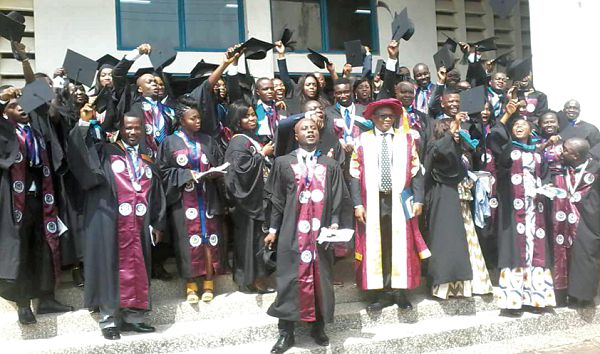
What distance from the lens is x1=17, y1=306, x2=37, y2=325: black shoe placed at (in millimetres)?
5285

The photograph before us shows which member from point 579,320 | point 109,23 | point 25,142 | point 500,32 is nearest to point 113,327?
point 25,142

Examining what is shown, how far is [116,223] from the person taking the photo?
215 inches

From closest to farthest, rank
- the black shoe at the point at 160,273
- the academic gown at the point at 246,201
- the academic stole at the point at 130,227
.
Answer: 1. the academic stole at the point at 130,227
2. the academic gown at the point at 246,201
3. the black shoe at the point at 160,273

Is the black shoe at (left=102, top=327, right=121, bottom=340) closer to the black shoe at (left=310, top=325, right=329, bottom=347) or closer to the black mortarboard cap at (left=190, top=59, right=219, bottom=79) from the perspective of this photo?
the black shoe at (left=310, top=325, right=329, bottom=347)

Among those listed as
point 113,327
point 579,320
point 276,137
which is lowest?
point 579,320

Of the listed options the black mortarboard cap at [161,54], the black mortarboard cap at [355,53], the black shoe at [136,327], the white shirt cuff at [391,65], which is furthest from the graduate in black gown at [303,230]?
the black mortarboard cap at [355,53]

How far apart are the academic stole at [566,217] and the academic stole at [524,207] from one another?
19 centimetres

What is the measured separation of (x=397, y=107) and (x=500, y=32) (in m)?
7.25

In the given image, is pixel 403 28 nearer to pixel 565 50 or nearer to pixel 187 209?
pixel 565 50

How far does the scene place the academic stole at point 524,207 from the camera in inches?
251

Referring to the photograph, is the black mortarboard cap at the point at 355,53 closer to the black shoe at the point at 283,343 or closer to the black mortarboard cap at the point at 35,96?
the black shoe at the point at 283,343

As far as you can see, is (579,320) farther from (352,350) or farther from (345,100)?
(345,100)

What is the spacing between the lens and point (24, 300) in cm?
531

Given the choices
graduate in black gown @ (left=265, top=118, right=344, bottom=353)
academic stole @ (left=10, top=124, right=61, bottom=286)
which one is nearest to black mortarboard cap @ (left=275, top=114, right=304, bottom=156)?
Result: graduate in black gown @ (left=265, top=118, right=344, bottom=353)
